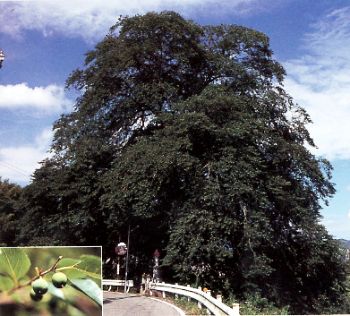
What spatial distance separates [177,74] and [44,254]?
11.6 metres

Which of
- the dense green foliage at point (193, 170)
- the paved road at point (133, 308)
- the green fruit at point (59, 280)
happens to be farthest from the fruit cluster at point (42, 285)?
the dense green foliage at point (193, 170)

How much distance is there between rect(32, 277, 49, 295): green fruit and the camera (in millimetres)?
4008

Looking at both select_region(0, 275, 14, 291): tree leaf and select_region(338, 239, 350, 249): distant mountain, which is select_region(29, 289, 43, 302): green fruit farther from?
select_region(338, 239, 350, 249): distant mountain

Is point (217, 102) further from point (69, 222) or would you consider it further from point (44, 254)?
point (44, 254)

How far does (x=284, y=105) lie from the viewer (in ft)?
51.0

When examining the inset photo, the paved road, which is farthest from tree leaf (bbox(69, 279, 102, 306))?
the paved road

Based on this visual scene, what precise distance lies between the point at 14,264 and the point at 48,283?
314mm

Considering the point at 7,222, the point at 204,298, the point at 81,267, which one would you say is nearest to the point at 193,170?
the point at 7,222

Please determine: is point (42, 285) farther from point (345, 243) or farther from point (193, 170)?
point (345, 243)

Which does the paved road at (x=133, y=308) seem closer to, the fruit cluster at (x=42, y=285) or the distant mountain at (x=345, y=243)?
the fruit cluster at (x=42, y=285)

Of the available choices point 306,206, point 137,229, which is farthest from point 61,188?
point 306,206

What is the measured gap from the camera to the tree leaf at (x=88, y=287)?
4.07 metres

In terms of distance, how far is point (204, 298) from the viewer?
7.40 metres

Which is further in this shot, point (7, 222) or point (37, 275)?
point (7, 222)
